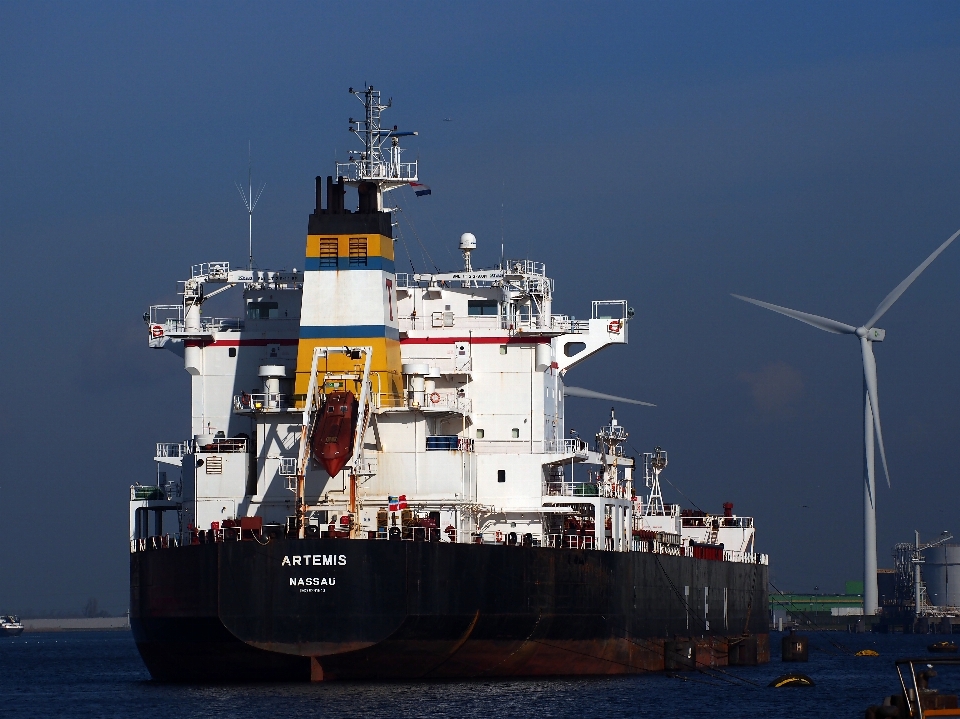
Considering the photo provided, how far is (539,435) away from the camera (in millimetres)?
52844

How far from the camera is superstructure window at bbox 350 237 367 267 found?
50594mm

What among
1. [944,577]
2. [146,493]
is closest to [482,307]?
[146,493]

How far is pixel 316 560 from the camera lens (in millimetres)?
44281

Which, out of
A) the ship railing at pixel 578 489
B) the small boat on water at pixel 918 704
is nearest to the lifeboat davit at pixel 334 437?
the ship railing at pixel 578 489

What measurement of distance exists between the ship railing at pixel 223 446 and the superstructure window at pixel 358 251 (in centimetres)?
595

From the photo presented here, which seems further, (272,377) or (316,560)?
(272,377)

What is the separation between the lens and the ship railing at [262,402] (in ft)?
163

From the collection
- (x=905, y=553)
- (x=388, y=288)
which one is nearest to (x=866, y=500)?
(x=388, y=288)

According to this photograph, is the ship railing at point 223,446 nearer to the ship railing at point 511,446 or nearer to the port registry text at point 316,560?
the ship railing at point 511,446

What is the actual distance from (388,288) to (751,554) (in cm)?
3033

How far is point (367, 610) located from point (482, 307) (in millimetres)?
13353

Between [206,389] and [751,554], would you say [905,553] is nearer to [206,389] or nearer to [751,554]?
[751,554]

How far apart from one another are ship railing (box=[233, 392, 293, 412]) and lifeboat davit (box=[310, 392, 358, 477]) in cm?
277

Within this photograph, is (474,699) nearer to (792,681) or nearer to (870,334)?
(792,681)
